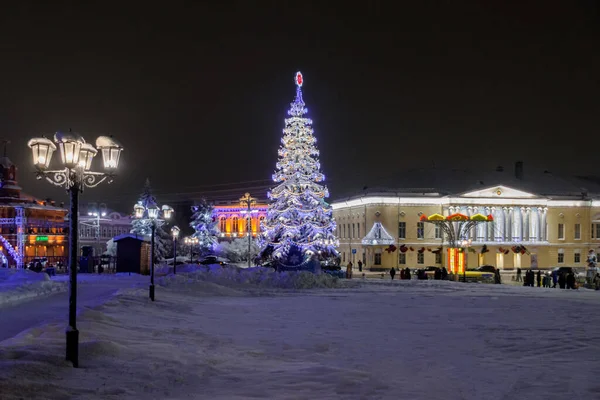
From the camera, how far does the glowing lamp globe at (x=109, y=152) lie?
13.7 meters

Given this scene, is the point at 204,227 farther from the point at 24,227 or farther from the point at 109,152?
the point at 109,152

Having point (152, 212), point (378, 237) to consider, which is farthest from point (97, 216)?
point (152, 212)

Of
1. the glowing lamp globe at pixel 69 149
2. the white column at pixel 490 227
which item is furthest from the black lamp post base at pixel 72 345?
the white column at pixel 490 227

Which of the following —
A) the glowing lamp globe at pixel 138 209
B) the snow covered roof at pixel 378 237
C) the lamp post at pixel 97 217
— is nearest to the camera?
the glowing lamp globe at pixel 138 209

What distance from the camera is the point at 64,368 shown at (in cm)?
1056

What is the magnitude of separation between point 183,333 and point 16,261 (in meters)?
A: 46.8

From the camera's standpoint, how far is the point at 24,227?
215 feet

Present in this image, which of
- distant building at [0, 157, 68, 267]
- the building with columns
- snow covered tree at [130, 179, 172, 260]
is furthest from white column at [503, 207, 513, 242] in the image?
distant building at [0, 157, 68, 267]

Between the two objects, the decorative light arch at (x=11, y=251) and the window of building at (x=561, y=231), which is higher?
the window of building at (x=561, y=231)

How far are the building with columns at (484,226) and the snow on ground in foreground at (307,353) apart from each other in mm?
48161

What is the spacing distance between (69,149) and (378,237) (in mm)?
62298

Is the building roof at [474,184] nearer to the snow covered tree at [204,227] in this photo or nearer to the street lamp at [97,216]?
the snow covered tree at [204,227]

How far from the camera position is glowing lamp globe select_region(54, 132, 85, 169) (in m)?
11.4

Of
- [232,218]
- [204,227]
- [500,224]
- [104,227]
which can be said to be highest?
[232,218]
